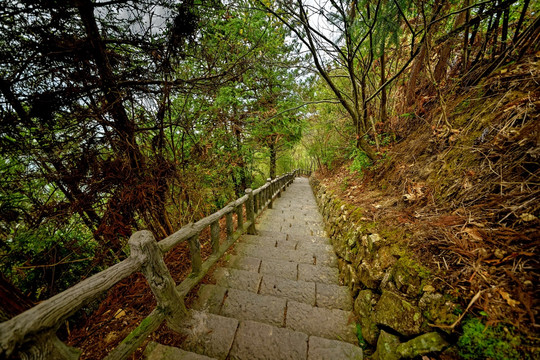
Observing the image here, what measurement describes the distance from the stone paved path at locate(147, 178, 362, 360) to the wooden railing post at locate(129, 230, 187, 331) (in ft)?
0.65

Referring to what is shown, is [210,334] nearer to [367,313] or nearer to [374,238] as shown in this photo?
[367,313]

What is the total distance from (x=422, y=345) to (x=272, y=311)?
1.35 m

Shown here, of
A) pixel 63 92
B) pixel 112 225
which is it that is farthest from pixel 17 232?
pixel 63 92

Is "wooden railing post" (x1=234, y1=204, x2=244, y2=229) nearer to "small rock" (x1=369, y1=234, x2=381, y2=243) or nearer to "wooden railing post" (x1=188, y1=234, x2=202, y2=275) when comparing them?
"wooden railing post" (x1=188, y1=234, x2=202, y2=275)

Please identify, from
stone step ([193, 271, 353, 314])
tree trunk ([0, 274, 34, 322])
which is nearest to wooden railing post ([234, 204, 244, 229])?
stone step ([193, 271, 353, 314])

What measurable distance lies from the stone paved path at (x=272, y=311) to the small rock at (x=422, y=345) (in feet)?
1.41

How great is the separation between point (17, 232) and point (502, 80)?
6.65 meters

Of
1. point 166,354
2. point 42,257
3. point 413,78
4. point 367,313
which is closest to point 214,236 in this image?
point 166,354

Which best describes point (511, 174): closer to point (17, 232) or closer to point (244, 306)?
point (244, 306)

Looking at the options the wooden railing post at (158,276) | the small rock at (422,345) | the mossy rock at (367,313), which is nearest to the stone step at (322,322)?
the mossy rock at (367,313)

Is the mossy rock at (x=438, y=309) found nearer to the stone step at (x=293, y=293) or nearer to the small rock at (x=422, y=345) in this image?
the small rock at (x=422, y=345)

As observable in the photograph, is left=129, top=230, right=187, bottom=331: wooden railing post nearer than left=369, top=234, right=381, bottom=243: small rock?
Yes

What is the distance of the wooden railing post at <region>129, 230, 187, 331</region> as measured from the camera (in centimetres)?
142

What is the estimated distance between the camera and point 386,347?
144 centimetres
